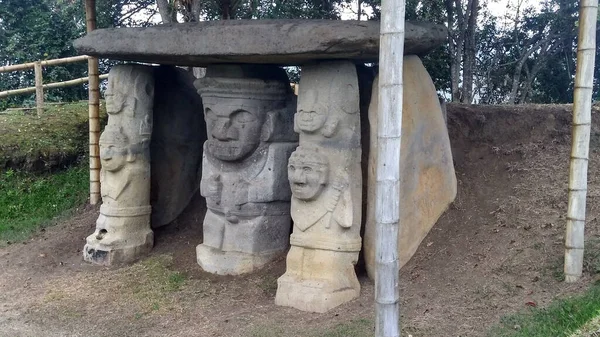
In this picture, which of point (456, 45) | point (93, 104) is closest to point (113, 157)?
point (93, 104)

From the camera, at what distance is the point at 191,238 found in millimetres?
7293

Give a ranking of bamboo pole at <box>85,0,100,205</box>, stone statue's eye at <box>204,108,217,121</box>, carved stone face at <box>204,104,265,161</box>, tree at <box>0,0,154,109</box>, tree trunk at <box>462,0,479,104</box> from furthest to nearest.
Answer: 1. tree at <box>0,0,154,109</box>
2. tree trunk at <box>462,0,479,104</box>
3. bamboo pole at <box>85,0,100,205</box>
4. stone statue's eye at <box>204,108,217,121</box>
5. carved stone face at <box>204,104,265,161</box>

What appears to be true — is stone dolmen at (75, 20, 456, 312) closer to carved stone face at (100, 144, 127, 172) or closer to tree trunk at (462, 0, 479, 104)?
carved stone face at (100, 144, 127, 172)

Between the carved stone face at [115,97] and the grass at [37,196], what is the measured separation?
2.56 meters

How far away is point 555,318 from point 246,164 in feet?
10.0

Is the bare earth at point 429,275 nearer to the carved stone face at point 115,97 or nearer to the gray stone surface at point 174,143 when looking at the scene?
the gray stone surface at point 174,143

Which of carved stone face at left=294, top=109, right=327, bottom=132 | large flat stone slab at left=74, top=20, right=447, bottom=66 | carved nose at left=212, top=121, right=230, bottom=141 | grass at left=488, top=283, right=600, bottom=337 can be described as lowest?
grass at left=488, top=283, right=600, bottom=337

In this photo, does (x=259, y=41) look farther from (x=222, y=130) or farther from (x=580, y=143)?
(x=580, y=143)

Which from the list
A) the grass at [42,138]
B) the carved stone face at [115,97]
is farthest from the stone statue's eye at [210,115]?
the grass at [42,138]

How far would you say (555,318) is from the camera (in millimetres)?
4441

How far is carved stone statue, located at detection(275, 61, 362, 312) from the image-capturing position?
5.39m

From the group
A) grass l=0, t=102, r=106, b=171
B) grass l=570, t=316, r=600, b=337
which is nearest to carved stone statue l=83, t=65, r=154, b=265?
grass l=0, t=102, r=106, b=171

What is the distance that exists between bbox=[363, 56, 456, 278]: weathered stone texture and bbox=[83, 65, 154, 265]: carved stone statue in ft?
8.48

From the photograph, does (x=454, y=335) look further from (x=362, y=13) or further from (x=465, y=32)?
(x=362, y=13)
